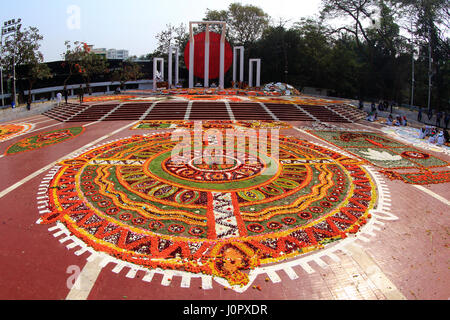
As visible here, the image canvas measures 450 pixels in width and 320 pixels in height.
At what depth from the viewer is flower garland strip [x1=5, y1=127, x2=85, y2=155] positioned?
15153mm

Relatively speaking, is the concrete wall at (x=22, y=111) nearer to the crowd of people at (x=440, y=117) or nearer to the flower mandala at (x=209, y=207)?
the flower mandala at (x=209, y=207)

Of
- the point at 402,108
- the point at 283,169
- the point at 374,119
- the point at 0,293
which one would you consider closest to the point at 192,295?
the point at 0,293

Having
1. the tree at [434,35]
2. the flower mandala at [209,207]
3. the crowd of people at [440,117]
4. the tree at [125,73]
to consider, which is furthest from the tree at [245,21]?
the flower mandala at [209,207]

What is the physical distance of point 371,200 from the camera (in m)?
9.20

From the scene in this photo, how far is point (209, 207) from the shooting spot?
335 inches

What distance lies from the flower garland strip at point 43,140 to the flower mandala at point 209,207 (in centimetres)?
411

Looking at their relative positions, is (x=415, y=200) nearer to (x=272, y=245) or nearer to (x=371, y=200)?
(x=371, y=200)

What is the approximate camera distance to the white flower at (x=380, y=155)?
45.2 ft

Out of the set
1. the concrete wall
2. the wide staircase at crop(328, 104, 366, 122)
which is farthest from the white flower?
the concrete wall

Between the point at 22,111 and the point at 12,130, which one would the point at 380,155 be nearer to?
the point at 12,130

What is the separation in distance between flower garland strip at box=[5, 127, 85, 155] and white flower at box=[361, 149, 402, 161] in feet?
49.9

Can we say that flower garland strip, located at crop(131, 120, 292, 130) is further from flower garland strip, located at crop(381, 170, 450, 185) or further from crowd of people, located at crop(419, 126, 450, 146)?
flower garland strip, located at crop(381, 170, 450, 185)

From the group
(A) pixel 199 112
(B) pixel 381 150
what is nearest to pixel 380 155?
(B) pixel 381 150

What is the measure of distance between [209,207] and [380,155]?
9525 millimetres
